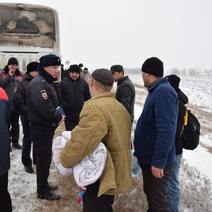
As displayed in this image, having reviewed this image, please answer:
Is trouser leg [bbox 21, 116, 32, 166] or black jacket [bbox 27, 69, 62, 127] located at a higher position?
black jacket [bbox 27, 69, 62, 127]

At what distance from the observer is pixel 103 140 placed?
6.88ft

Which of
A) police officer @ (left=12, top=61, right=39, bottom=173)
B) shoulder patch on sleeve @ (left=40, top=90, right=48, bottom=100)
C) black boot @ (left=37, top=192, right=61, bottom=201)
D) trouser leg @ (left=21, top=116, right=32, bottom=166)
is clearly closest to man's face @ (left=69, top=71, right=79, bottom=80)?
police officer @ (left=12, top=61, right=39, bottom=173)

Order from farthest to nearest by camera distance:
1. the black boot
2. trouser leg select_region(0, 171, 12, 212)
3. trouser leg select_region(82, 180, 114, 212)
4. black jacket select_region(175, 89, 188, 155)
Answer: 1. the black boot
2. black jacket select_region(175, 89, 188, 155)
3. trouser leg select_region(0, 171, 12, 212)
4. trouser leg select_region(82, 180, 114, 212)

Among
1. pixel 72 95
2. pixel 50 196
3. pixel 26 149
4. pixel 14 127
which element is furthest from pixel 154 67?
pixel 14 127

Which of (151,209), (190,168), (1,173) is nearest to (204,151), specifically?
(190,168)

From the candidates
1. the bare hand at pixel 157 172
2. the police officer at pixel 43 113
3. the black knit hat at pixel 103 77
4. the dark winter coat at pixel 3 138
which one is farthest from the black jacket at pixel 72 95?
the bare hand at pixel 157 172

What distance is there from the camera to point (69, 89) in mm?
4500

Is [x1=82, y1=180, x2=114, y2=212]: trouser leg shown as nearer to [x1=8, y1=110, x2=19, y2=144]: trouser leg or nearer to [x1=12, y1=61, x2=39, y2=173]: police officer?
[x1=12, y1=61, x2=39, y2=173]: police officer

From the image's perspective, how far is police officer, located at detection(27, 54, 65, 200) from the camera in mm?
3035

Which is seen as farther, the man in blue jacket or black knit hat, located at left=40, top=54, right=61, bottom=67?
black knit hat, located at left=40, top=54, right=61, bottom=67

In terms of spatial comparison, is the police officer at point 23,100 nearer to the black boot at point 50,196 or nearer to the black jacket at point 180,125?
the black boot at point 50,196

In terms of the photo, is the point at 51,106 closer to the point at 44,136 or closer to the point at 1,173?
the point at 44,136

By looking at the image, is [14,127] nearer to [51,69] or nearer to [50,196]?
[50,196]

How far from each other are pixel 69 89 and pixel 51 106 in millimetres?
1442
